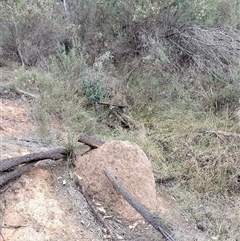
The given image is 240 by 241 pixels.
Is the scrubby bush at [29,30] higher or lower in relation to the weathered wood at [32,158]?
higher

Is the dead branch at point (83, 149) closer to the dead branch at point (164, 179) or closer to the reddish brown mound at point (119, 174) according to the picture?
the reddish brown mound at point (119, 174)

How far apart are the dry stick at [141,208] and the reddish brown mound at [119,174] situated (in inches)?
3.5

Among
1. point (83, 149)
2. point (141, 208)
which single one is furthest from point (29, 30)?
point (141, 208)

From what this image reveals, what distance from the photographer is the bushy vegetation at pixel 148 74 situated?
14.8 ft

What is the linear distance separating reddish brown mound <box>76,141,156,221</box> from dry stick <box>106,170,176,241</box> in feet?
0.29

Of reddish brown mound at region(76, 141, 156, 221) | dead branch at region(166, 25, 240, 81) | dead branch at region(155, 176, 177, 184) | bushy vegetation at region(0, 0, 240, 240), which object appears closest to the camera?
reddish brown mound at region(76, 141, 156, 221)

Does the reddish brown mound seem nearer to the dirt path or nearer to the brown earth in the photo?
the brown earth

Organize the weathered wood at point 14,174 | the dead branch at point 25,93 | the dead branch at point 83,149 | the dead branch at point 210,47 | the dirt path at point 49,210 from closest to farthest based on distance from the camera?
the dirt path at point 49,210 → the weathered wood at point 14,174 → the dead branch at point 83,149 → the dead branch at point 25,93 → the dead branch at point 210,47

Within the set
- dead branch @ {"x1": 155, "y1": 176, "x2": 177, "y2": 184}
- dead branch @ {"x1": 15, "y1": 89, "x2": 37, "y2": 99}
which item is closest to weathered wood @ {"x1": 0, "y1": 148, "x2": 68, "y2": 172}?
dead branch @ {"x1": 155, "y1": 176, "x2": 177, "y2": 184}

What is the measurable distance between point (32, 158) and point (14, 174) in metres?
0.24

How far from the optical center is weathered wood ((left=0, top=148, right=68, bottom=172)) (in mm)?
2862

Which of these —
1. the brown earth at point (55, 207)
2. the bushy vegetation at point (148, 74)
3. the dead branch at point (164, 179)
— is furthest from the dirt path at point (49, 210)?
the bushy vegetation at point (148, 74)

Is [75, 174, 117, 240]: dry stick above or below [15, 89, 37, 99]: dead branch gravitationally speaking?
below

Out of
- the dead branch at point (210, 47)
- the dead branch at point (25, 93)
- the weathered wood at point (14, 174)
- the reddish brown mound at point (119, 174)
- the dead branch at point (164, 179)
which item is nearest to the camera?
the weathered wood at point (14, 174)
